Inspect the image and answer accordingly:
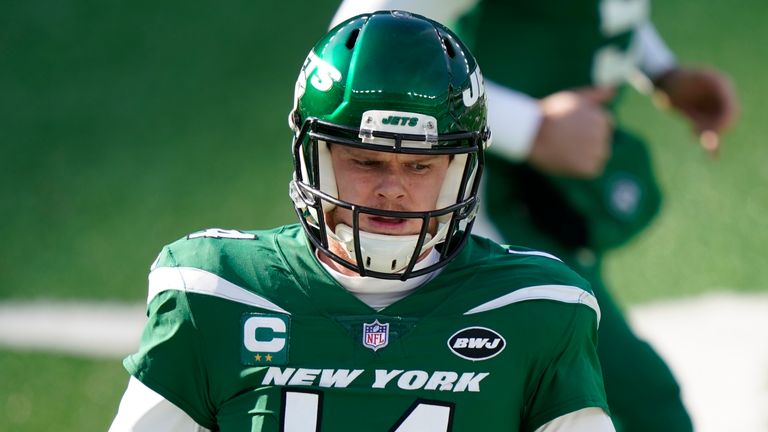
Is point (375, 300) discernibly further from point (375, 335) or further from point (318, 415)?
point (318, 415)

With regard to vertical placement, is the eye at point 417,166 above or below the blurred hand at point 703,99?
below

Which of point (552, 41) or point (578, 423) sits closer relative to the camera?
point (578, 423)

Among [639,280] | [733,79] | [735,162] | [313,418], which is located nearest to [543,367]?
[313,418]

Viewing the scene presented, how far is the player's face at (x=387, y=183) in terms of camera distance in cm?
225

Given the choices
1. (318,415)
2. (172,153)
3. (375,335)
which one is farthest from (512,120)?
(172,153)

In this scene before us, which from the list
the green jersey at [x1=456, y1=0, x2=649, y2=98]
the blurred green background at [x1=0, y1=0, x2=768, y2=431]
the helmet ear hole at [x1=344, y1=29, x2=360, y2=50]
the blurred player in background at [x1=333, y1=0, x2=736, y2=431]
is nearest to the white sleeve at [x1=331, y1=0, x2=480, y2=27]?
the blurred player in background at [x1=333, y1=0, x2=736, y2=431]

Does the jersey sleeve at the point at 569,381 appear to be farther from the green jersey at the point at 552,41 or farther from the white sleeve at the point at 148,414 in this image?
the green jersey at the point at 552,41

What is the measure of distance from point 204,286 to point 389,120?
427 mm

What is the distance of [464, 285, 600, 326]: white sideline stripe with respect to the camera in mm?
2268

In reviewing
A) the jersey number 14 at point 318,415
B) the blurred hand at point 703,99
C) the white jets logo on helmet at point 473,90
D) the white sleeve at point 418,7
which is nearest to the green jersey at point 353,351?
the jersey number 14 at point 318,415

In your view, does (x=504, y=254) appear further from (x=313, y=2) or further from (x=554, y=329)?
(x=313, y=2)

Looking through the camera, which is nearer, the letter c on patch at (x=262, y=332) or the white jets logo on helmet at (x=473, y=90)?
the letter c on patch at (x=262, y=332)

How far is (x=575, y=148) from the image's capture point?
3.26 metres

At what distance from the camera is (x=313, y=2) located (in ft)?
24.8
